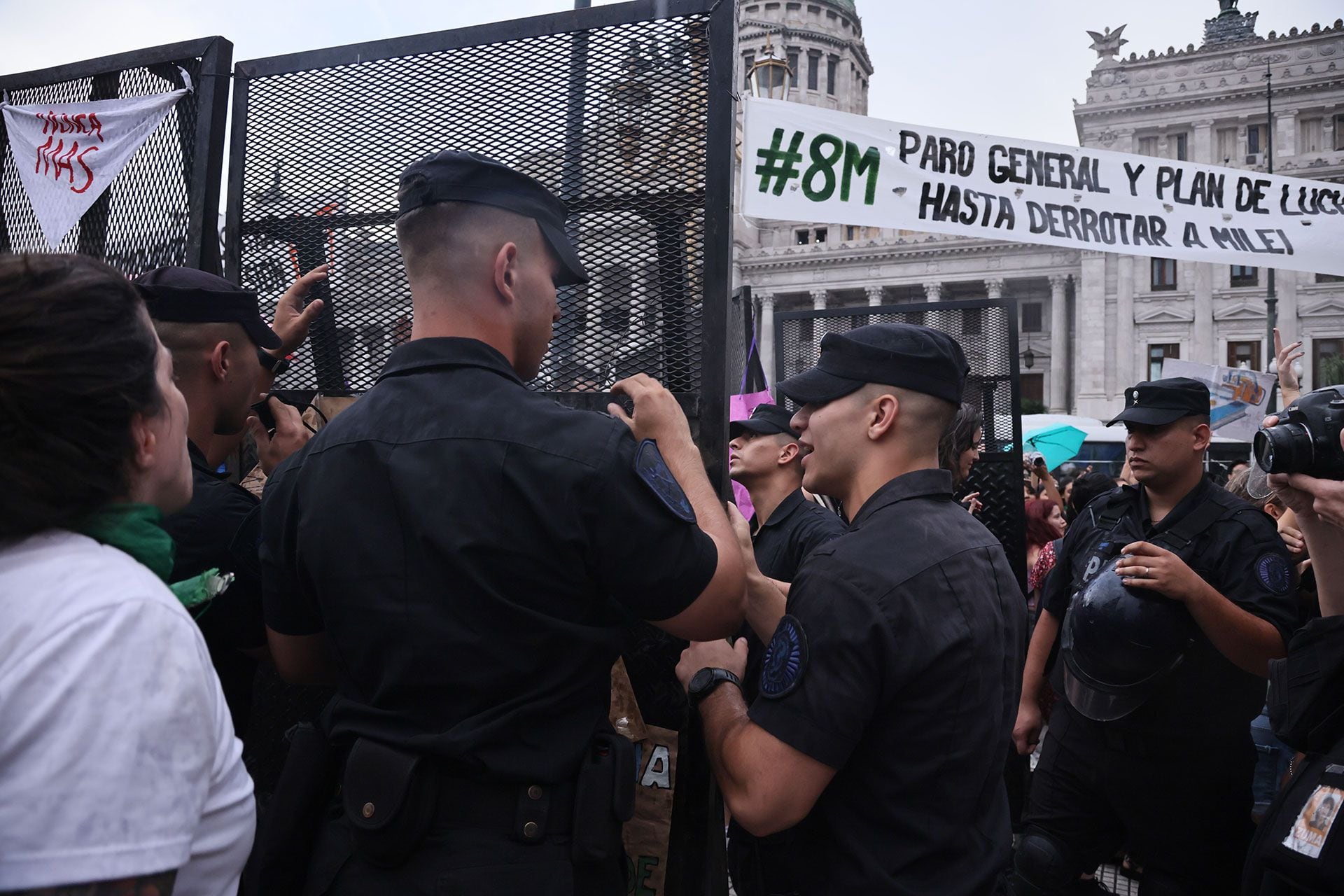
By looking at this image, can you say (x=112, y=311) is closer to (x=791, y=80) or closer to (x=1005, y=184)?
(x=1005, y=184)

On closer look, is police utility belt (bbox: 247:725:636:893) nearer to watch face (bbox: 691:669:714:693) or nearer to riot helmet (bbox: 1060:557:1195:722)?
watch face (bbox: 691:669:714:693)

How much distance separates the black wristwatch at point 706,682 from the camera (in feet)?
6.52

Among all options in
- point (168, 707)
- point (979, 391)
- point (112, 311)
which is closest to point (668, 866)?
point (168, 707)

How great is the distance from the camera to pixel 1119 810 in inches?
128

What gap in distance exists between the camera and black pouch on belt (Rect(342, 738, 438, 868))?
1572 mm

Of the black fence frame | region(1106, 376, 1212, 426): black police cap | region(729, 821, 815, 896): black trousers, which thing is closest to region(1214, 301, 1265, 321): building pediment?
region(1106, 376, 1212, 426): black police cap

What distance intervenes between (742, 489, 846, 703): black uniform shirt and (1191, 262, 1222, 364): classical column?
4820 cm

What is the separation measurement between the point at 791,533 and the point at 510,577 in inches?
89.0

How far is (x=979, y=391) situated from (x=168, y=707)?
471cm

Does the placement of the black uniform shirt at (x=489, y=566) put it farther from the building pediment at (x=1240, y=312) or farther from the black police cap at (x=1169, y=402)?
the building pediment at (x=1240, y=312)

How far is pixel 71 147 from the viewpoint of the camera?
10.1ft

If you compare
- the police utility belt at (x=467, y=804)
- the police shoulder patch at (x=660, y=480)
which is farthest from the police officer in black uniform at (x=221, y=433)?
the police shoulder patch at (x=660, y=480)

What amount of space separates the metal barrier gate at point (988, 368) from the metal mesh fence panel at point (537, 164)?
7.95 feet

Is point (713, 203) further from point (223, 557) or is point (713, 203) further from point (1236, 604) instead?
point (1236, 604)
